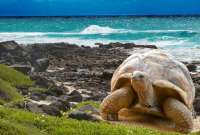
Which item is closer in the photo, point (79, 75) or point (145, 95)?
point (145, 95)

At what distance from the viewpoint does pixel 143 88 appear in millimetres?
12453

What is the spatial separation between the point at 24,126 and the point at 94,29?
246ft

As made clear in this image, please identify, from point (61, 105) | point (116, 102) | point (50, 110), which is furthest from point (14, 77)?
point (116, 102)

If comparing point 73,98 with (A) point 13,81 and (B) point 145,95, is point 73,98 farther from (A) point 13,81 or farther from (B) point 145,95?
(B) point 145,95

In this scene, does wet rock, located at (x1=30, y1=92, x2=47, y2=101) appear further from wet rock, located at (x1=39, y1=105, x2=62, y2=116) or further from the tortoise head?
the tortoise head

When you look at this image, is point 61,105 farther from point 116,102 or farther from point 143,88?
point 143,88

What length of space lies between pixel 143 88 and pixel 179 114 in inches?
42.1

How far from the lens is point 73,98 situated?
61.9 feet

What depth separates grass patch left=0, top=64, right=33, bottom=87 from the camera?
20439 millimetres

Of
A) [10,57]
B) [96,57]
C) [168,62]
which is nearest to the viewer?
[168,62]

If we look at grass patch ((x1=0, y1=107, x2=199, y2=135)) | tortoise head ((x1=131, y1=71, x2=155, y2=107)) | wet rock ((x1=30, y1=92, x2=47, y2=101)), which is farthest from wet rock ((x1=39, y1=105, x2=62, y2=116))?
grass patch ((x1=0, y1=107, x2=199, y2=135))

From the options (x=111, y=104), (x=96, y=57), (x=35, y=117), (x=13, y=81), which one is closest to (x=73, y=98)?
(x=13, y=81)

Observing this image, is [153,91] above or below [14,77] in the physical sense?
above

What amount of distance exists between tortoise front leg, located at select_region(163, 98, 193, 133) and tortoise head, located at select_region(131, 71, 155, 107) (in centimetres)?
39
